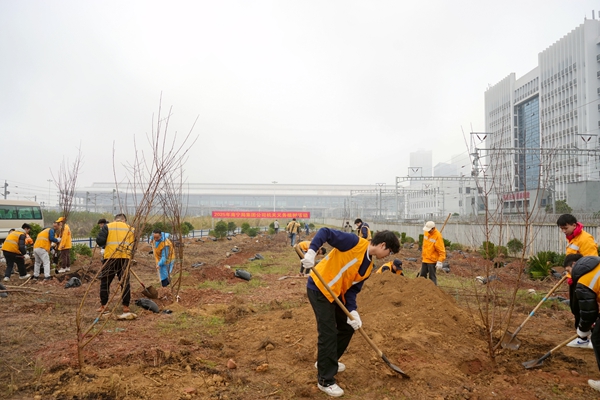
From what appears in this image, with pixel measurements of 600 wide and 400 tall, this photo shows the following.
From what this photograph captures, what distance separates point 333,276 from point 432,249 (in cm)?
477

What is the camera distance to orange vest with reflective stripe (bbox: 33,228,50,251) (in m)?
9.69

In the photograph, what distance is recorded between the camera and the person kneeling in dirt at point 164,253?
7.86 meters

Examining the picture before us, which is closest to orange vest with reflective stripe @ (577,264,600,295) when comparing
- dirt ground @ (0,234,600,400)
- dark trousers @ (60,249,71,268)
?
dirt ground @ (0,234,600,400)

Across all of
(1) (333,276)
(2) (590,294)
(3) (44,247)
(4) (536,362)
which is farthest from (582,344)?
(3) (44,247)

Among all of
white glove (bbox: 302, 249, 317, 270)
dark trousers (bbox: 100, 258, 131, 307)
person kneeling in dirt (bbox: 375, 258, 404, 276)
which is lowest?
person kneeling in dirt (bbox: 375, 258, 404, 276)

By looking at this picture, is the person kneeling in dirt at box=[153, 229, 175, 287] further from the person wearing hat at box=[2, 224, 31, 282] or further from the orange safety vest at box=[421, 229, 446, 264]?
the orange safety vest at box=[421, 229, 446, 264]

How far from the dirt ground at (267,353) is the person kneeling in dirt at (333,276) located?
0.27 metres

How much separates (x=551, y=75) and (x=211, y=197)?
56.0 meters

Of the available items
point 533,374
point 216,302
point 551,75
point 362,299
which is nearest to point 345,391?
point 533,374

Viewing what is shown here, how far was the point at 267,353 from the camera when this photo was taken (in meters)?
4.52

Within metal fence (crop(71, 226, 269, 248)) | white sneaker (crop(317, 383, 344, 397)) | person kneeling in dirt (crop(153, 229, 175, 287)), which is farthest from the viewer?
metal fence (crop(71, 226, 269, 248))

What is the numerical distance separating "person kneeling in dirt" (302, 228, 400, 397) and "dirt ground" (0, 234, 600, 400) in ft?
0.87

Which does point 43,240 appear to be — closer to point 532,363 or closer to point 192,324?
point 192,324

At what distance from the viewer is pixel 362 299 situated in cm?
696
